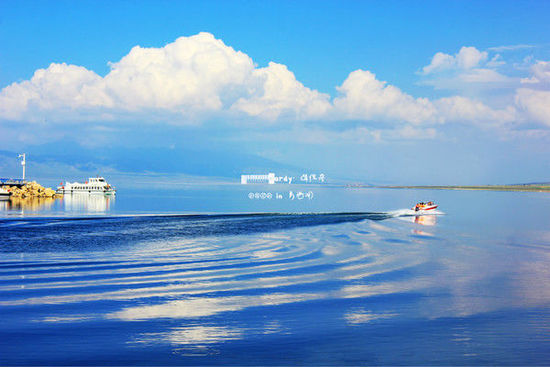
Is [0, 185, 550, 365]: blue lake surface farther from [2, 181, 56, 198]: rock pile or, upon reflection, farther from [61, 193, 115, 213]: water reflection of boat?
[2, 181, 56, 198]: rock pile

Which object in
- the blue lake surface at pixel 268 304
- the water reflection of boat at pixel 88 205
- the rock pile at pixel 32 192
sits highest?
the rock pile at pixel 32 192

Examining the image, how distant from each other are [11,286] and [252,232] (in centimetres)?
2536

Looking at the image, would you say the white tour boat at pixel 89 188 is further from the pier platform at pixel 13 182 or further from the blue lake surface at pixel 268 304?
the blue lake surface at pixel 268 304

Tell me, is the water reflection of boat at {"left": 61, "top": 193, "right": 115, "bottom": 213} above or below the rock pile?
below

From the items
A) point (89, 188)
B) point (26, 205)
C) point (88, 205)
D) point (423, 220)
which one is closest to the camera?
point (423, 220)

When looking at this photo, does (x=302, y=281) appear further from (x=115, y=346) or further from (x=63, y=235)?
(x=63, y=235)

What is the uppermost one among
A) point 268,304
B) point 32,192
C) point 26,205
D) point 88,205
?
point 32,192

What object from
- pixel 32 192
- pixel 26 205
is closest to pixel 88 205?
pixel 26 205

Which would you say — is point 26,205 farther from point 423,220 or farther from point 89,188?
point 423,220

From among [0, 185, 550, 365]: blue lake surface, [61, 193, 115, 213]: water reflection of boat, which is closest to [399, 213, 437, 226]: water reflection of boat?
[0, 185, 550, 365]: blue lake surface

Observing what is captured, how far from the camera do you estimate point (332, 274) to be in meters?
22.6

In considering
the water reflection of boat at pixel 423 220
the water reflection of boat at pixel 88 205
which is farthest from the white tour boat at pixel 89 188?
the water reflection of boat at pixel 423 220

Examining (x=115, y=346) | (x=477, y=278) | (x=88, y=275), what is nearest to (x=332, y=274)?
(x=477, y=278)

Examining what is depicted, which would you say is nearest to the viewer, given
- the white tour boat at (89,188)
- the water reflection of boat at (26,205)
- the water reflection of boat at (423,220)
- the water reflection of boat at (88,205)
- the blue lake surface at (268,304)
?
→ the blue lake surface at (268,304)
